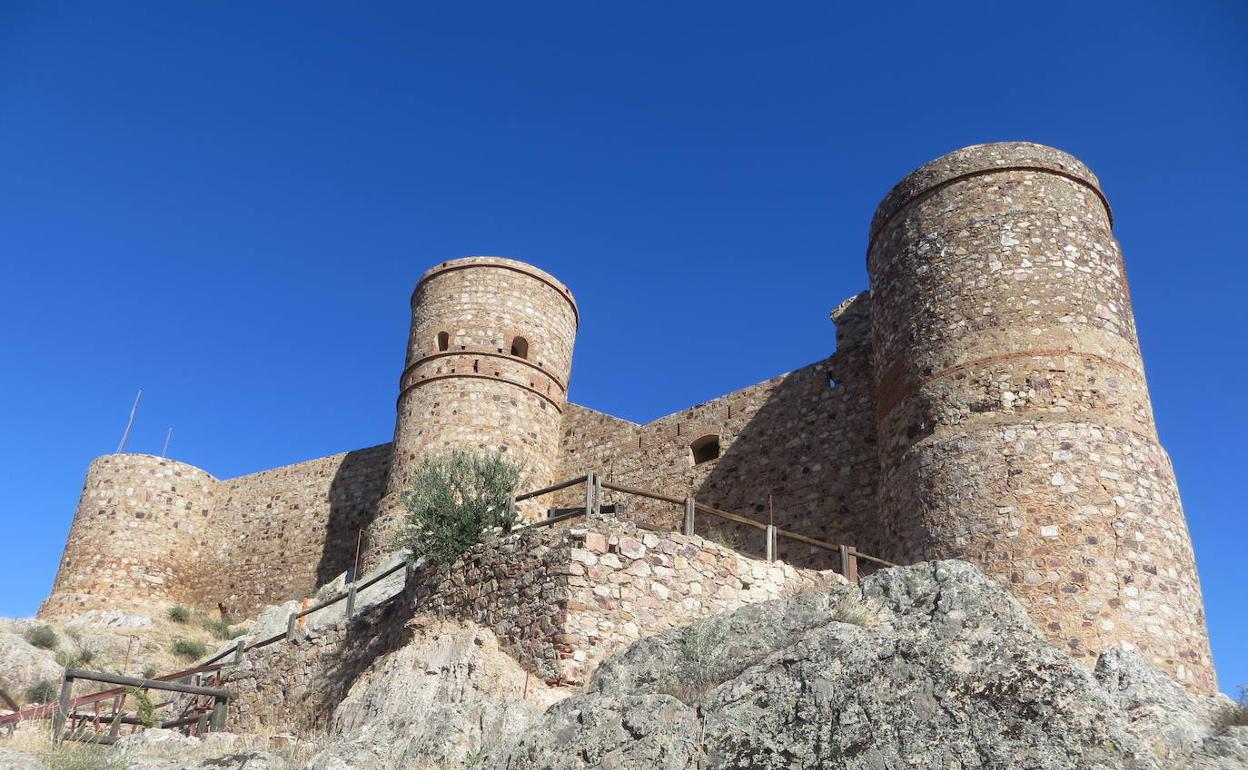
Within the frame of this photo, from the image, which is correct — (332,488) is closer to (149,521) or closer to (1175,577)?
(149,521)

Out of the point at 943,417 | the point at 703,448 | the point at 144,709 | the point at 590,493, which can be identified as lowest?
the point at 144,709

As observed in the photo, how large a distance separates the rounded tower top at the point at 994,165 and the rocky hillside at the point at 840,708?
7040 mm

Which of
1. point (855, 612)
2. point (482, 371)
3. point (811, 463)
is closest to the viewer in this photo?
Result: point (855, 612)

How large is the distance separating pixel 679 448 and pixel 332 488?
9.76 metres

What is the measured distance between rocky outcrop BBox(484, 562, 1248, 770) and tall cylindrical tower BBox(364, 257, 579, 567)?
10.9 meters

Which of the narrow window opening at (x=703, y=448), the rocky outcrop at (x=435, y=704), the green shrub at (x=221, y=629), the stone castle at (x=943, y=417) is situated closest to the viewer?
the rocky outcrop at (x=435, y=704)

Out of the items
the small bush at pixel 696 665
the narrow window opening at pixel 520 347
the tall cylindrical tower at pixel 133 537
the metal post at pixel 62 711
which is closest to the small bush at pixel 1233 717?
the small bush at pixel 696 665

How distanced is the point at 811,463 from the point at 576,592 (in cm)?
664

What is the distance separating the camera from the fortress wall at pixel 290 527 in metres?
22.4

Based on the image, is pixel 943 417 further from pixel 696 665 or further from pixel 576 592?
pixel 696 665

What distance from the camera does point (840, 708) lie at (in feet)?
20.1

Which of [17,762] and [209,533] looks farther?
[209,533]

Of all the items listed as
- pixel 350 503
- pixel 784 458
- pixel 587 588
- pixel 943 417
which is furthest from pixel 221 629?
pixel 943 417

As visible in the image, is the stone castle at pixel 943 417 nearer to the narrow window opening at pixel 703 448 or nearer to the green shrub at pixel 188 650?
the narrow window opening at pixel 703 448
